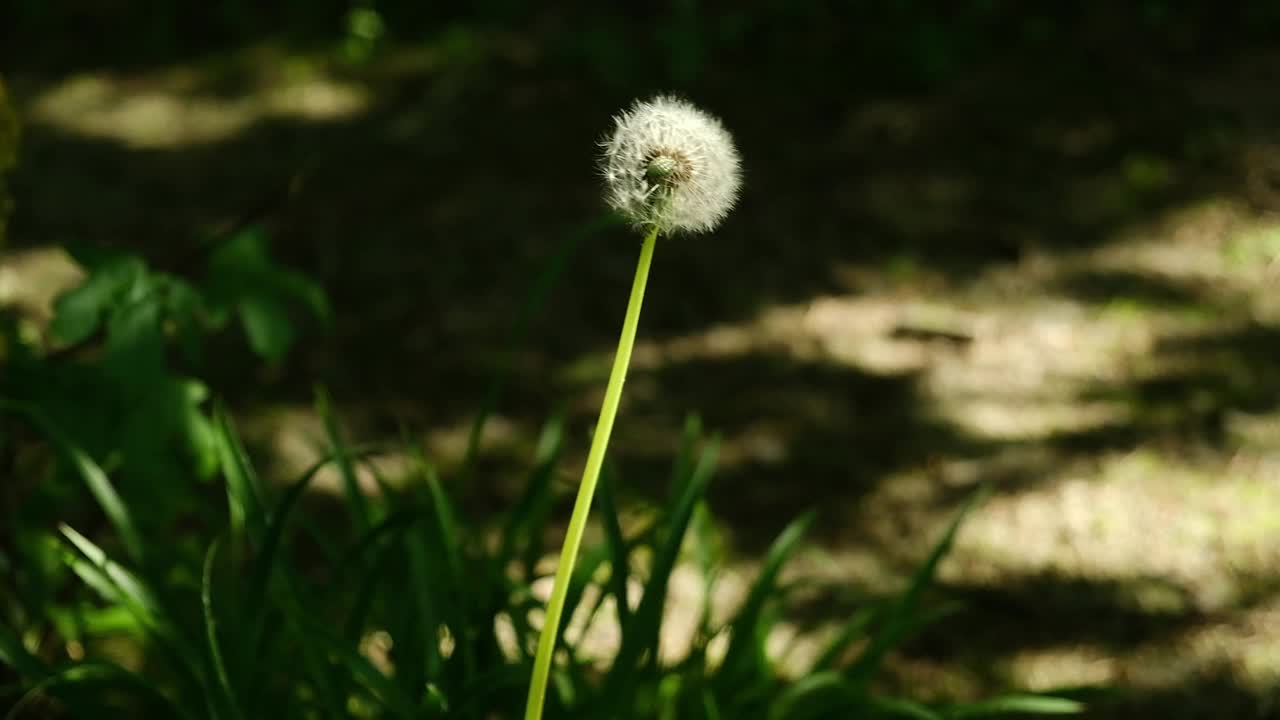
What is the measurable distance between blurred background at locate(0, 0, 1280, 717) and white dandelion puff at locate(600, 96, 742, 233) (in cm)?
69

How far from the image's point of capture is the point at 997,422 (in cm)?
303

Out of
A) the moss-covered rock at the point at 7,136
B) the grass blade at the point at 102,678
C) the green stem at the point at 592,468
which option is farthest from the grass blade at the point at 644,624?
the moss-covered rock at the point at 7,136

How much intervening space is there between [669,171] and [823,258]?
2.85m

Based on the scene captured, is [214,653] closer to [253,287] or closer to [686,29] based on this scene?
[253,287]

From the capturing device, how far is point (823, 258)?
3766mm

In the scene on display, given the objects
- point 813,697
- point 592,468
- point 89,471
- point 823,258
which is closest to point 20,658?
point 89,471

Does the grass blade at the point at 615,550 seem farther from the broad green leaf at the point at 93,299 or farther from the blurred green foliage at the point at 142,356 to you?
the broad green leaf at the point at 93,299

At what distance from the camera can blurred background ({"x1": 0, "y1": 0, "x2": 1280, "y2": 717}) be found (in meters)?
2.60

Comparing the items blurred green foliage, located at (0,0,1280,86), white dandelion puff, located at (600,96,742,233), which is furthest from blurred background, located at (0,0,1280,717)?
white dandelion puff, located at (600,96,742,233)

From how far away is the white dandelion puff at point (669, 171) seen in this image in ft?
3.24

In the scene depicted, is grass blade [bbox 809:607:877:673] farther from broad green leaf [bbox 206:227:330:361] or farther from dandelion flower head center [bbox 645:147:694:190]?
dandelion flower head center [bbox 645:147:694:190]

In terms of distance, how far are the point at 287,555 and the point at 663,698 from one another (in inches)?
25.9

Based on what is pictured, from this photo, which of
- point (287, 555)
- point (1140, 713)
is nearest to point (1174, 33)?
point (1140, 713)

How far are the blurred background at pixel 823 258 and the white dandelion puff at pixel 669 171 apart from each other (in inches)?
27.1
